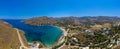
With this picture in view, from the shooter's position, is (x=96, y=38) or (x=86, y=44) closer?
(x=86, y=44)

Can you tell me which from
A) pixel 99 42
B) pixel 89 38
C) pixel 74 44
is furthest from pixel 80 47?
pixel 89 38

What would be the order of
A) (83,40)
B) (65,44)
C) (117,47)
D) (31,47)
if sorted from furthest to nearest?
(83,40) → (65,44) → (31,47) → (117,47)

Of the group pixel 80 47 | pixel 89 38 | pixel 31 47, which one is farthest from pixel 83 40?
pixel 31 47

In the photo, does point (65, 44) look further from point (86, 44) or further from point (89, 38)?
point (89, 38)

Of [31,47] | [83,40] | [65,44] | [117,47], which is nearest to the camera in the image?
[117,47]

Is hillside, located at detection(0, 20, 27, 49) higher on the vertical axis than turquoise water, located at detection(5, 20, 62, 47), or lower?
higher

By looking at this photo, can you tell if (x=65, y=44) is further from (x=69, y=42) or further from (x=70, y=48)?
(x=70, y=48)

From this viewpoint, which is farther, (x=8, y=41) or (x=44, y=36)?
(x=44, y=36)

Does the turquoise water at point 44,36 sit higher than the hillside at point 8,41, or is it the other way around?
the hillside at point 8,41

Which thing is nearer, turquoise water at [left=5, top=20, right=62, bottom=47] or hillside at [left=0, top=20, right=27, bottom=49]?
hillside at [left=0, top=20, right=27, bottom=49]

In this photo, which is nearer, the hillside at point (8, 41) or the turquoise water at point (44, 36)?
the hillside at point (8, 41)

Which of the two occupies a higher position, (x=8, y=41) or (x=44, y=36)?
(x=8, y=41)
